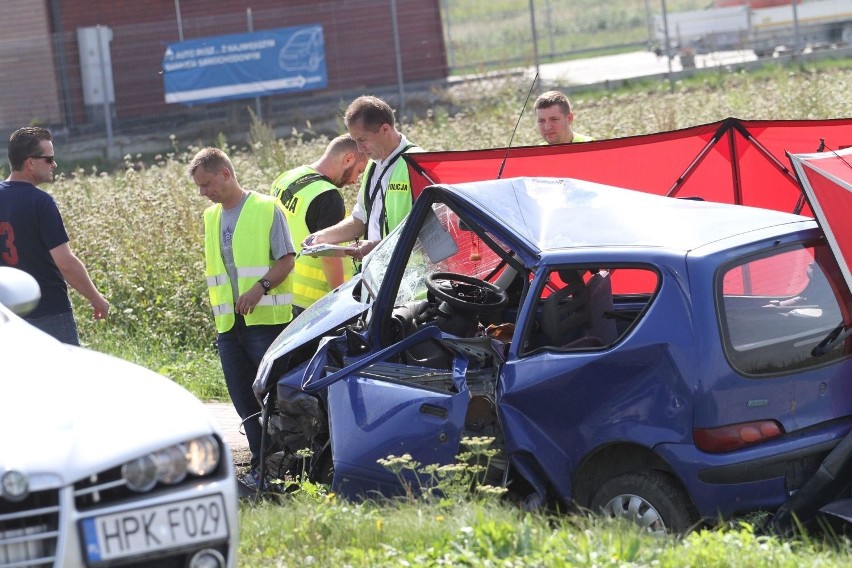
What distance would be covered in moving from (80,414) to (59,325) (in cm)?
381

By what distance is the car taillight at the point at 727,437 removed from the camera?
16.2ft

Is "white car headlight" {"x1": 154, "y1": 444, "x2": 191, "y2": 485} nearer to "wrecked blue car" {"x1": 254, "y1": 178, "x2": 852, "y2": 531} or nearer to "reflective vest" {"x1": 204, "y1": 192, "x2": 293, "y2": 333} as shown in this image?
"wrecked blue car" {"x1": 254, "y1": 178, "x2": 852, "y2": 531}

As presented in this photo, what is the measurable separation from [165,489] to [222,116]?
2171cm

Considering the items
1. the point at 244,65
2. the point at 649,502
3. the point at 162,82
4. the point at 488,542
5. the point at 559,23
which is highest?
the point at 559,23

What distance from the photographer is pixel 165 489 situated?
403 cm

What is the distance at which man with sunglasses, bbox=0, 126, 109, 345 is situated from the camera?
7598 mm

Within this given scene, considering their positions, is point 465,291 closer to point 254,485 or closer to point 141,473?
point 254,485

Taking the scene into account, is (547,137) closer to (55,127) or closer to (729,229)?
(729,229)

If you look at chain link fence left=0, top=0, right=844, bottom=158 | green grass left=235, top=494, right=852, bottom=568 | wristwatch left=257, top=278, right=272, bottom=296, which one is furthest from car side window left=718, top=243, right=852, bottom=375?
chain link fence left=0, top=0, right=844, bottom=158

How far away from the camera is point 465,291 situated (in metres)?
6.70

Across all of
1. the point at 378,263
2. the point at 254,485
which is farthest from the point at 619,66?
the point at 378,263

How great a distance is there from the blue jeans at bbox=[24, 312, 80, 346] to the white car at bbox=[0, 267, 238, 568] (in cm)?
334

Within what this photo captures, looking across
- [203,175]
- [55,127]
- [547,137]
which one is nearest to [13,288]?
[203,175]

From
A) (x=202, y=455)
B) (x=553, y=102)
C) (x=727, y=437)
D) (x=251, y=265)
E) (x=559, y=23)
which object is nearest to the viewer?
(x=202, y=455)
